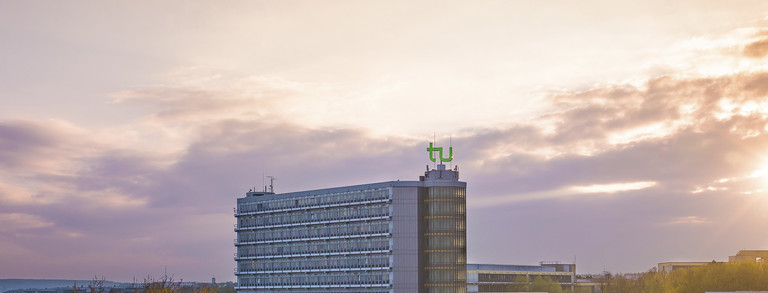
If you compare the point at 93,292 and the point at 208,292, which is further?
the point at 208,292

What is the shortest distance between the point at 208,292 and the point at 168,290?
24.6 feet

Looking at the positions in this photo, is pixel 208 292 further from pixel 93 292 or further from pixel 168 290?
pixel 93 292

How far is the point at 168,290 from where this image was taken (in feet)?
204

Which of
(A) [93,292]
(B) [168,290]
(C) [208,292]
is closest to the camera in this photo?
(A) [93,292]

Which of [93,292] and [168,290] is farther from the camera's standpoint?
[168,290]

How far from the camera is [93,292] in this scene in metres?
58.2

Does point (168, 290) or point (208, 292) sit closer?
point (168, 290)

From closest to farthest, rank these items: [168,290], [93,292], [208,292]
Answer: [93,292]
[168,290]
[208,292]

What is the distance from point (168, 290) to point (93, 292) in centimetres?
556

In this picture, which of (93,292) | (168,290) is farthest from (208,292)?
(93,292)

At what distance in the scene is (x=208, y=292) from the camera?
69438 mm
